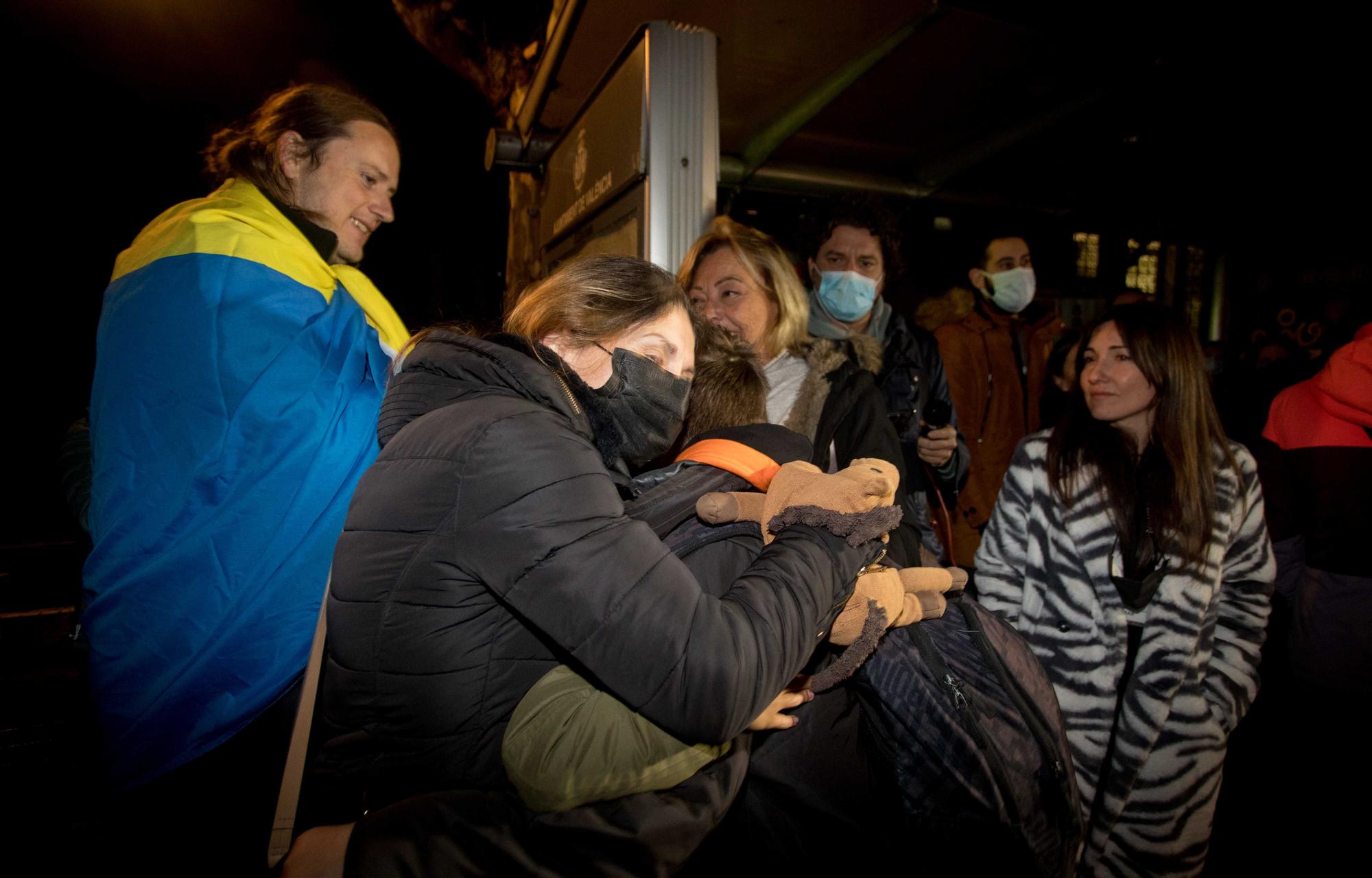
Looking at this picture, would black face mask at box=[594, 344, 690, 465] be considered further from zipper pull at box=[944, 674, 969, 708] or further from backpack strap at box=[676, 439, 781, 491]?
zipper pull at box=[944, 674, 969, 708]

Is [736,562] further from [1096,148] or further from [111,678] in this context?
[1096,148]

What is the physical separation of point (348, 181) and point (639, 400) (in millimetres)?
1368

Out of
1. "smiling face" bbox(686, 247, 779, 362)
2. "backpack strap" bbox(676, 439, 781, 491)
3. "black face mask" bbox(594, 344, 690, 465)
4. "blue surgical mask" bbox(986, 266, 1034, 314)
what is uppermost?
"blue surgical mask" bbox(986, 266, 1034, 314)

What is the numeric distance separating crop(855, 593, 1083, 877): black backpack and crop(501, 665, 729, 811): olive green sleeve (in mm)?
457

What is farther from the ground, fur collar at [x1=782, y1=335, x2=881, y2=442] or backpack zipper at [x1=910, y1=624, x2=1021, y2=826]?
fur collar at [x1=782, y1=335, x2=881, y2=442]

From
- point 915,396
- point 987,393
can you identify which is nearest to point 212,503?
point 915,396

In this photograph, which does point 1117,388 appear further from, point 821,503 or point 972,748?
point 821,503

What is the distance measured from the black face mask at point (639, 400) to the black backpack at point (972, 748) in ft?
2.11

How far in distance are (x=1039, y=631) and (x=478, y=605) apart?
215 cm

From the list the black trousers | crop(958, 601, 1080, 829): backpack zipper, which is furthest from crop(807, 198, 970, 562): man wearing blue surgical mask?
the black trousers

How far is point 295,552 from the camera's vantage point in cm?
135

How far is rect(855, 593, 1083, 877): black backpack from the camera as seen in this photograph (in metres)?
1.09

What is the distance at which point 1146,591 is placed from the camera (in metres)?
2.02

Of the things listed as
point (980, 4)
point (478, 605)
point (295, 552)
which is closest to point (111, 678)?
point (295, 552)
